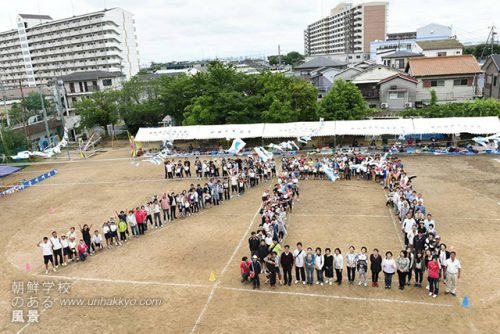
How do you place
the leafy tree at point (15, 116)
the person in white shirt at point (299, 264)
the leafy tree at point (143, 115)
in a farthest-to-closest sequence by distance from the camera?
the leafy tree at point (15, 116) < the leafy tree at point (143, 115) < the person in white shirt at point (299, 264)

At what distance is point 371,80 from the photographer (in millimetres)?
38469

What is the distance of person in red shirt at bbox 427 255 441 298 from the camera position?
368 inches

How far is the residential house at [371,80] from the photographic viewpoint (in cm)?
3781

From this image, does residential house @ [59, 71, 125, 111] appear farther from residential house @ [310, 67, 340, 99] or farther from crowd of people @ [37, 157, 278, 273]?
crowd of people @ [37, 157, 278, 273]

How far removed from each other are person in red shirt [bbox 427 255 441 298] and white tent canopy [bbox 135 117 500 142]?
17449 millimetres

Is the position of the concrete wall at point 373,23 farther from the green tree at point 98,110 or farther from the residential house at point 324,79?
the green tree at point 98,110

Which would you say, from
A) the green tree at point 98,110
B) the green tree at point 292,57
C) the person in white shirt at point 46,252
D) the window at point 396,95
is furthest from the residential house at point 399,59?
the green tree at point 292,57

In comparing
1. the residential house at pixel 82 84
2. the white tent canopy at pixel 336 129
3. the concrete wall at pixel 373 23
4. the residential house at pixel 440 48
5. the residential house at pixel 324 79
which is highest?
the concrete wall at pixel 373 23

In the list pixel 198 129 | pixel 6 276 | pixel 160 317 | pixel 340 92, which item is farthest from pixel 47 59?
pixel 160 317

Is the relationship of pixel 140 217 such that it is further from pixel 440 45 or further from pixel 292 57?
pixel 292 57

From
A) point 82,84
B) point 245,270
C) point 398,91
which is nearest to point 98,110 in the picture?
point 82,84

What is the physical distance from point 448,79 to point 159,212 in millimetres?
32401

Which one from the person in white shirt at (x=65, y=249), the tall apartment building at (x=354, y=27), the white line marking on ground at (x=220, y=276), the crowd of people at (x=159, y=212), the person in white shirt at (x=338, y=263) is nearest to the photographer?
the white line marking on ground at (x=220, y=276)

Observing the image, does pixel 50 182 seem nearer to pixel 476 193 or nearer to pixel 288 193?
pixel 288 193
